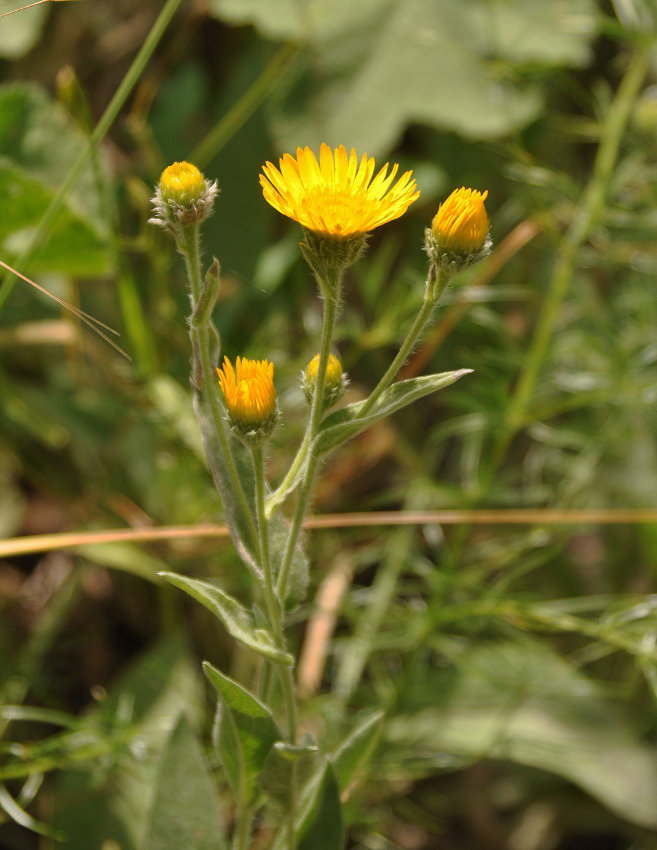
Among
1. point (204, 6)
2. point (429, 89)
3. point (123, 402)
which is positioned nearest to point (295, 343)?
point (123, 402)

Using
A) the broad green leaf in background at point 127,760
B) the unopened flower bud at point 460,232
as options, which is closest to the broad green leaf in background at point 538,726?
the broad green leaf in background at point 127,760

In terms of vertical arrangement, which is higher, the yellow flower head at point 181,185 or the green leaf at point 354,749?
the yellow flower head at point 181,185

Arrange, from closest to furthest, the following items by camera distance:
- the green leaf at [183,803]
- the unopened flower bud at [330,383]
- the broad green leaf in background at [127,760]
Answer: the unopened flower bud at [330,383] < the green leaf at [183,803] < the broad green leaf in background at [127,760]

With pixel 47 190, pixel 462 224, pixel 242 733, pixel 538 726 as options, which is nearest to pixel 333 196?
pixel 462 224

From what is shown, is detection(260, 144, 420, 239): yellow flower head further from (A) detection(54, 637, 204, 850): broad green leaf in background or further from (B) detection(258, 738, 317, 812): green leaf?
(A) detection(54, 637, 204, 850): broad green leaf in background

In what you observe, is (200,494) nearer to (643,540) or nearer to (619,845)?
(643,540)

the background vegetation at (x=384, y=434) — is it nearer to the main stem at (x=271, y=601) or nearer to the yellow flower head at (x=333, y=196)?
the main stem at (x=271, y=601)

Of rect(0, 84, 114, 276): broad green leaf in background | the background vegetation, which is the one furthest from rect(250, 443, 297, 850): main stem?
rect(0, 84, 114, 276): broad green leaf in background

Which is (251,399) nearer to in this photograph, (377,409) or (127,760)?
(377,409)
